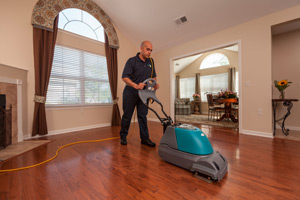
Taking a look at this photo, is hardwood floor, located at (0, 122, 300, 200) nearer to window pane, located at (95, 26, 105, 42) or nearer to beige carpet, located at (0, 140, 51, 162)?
beige carpet, located at (0, 140, 51, 162)

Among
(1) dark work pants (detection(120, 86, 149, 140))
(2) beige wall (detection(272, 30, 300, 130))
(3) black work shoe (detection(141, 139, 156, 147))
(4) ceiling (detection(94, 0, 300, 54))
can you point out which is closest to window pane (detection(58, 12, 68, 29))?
(4) ceiling (detection(94, 0, 300, 54))

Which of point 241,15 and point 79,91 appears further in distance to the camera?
point 79,91

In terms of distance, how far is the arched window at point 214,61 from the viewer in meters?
6.81

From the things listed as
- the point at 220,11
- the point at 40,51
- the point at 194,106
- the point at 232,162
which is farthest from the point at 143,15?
the point at 194,106

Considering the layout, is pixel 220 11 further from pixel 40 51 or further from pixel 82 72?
pixel 40 51

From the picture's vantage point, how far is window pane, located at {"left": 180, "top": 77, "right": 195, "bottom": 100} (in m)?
8.02

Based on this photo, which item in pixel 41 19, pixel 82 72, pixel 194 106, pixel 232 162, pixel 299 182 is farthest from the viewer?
pixel 194 106

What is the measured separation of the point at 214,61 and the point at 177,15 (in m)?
4.95

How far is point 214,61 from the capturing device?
23.6ft

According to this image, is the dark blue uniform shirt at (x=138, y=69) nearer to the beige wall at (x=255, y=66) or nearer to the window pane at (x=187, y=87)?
the beige wall at (x=255, y=66)

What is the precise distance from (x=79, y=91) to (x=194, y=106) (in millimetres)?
5835

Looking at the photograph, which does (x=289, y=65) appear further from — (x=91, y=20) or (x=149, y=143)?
(x=91, y=20)

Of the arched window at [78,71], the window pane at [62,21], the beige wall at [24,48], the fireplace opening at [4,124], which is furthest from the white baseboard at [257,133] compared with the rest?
the window pane at [62,21]

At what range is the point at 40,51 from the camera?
269 cm
